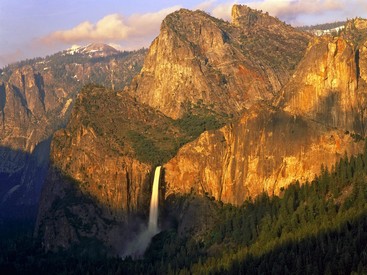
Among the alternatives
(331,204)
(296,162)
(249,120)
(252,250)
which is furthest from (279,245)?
(249,120)

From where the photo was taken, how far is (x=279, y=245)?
155 meters

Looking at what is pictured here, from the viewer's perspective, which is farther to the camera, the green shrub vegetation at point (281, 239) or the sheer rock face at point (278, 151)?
the sheer rock face at point (278, 151)

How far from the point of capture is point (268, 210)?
180m

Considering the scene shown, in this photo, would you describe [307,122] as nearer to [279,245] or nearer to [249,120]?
[249,120]

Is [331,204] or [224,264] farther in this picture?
Answer: [331,204]

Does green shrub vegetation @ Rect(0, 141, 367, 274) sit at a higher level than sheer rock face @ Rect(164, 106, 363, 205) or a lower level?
lower

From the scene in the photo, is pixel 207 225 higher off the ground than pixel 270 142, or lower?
lower

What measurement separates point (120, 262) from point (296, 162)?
145 feet

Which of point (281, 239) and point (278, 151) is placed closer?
point (281, 239)

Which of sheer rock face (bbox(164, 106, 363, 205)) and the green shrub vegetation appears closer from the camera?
the green shrub vegetation

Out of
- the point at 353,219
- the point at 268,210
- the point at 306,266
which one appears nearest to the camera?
the point at 306,266

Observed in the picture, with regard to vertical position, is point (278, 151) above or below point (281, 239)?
above

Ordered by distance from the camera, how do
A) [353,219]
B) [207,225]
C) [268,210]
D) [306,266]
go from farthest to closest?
[207,225] < [268,210] < [353,219] < [306,266]

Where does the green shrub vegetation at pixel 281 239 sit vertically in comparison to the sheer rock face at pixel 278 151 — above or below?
below
